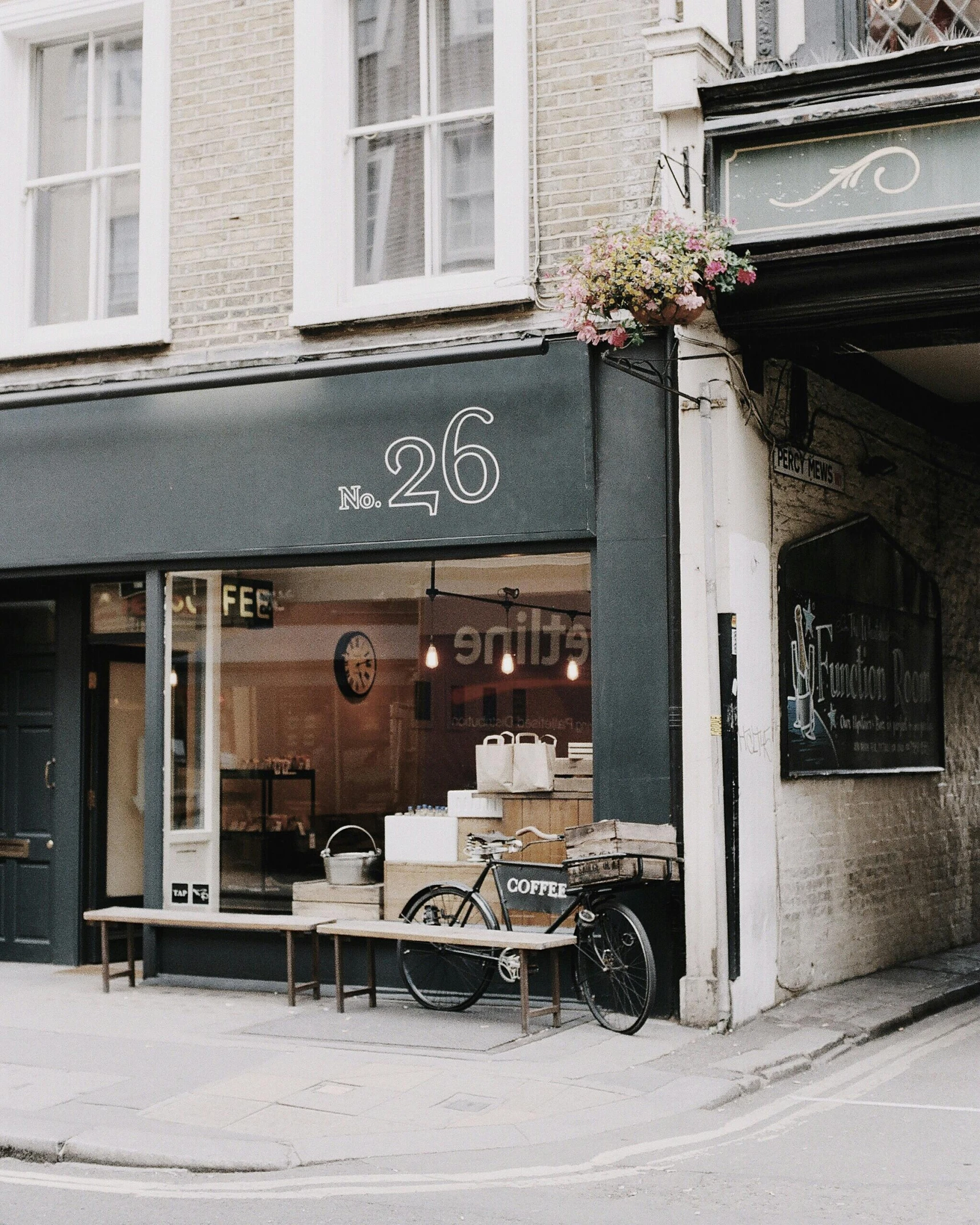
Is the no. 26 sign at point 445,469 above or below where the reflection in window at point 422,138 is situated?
below

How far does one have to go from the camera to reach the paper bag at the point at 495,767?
10.1 m

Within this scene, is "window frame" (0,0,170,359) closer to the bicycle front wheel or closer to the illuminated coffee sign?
the illuminated coffee sign

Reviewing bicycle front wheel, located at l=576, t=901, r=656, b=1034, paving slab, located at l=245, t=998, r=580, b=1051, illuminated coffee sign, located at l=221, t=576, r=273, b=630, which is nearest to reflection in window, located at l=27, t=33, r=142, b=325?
illuminated coffee sign, located at l=221, t=576, r=273, b=630

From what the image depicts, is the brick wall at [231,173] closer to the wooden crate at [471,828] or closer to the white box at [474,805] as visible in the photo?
the white box at [474,805]

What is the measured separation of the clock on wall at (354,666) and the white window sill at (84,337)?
8.29ft

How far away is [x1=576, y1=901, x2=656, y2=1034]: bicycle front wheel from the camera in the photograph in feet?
28.4

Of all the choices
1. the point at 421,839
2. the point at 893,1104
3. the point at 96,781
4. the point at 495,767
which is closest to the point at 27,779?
the point at 96,781

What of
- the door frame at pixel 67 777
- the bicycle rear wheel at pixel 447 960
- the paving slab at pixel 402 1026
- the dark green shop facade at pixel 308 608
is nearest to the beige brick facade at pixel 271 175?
the dark green shop facade at pixel 308 608

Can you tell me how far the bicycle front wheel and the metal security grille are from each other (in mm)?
5456

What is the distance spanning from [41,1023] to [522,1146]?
3.96m

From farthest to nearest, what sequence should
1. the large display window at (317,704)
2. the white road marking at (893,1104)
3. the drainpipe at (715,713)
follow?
the large display window at (317,704) < the drainpipe at (715,713) < the white road marking at (893,1104)

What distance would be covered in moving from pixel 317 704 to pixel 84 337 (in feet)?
10.5

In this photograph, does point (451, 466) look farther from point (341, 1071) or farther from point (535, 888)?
point (341, 1071)

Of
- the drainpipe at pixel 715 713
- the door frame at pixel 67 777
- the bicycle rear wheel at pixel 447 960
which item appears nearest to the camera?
the drainpipe at pixel 715 713
